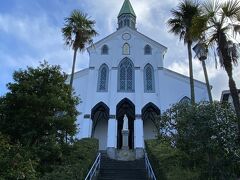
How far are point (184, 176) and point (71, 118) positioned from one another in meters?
6.09

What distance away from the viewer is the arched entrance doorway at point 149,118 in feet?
105

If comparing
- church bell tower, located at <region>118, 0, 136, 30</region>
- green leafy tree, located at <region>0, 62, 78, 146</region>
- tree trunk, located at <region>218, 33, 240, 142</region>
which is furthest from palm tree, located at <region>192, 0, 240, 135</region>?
church bell tower, located at <region>118, 0, 136, 30</region>

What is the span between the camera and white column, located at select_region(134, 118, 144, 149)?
94.9ft

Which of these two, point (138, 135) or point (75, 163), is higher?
point (138, 135)

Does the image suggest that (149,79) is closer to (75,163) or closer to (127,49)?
(127,49)

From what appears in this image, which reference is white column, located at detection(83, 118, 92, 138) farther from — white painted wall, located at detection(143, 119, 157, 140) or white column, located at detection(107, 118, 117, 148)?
white painted wall, located at detection(143, 119, 157, 140)

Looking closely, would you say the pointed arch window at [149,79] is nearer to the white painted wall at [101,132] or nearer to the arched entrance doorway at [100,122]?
the arched entrance doorway at [100,122]

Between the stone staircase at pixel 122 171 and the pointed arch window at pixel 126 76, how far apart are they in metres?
13.1

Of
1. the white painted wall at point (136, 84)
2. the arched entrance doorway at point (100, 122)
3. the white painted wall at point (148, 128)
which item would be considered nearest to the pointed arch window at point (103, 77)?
the white painted wall at point (136, 84)

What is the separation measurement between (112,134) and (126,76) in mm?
6569

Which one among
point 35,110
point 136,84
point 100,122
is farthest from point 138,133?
point 35,110

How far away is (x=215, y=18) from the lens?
40.5 feet

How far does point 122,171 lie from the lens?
56.5ft

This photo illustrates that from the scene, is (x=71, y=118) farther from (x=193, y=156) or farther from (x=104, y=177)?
(x=193, y=156)
